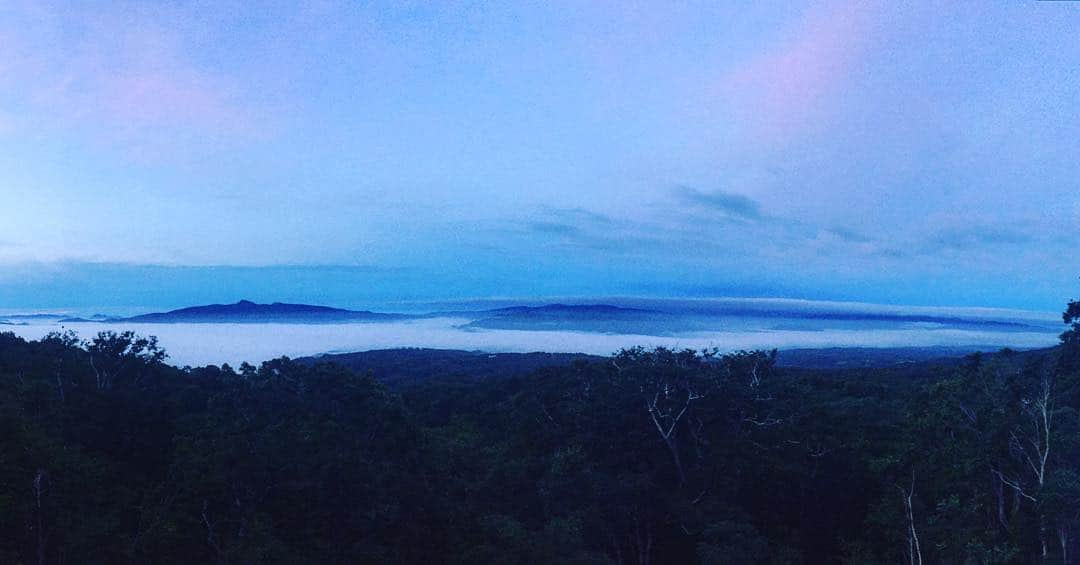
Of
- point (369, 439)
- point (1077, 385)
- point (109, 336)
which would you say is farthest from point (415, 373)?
point (1077, 385)

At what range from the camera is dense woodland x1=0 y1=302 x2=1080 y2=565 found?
13.7m

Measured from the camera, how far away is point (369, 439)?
18219mm

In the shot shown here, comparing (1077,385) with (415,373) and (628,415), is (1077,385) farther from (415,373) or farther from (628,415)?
(415,373)

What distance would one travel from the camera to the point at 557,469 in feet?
61.1

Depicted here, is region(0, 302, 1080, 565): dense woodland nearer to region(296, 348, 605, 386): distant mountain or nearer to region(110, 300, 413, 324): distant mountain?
region(296, 348, 605, 386): distant mountain

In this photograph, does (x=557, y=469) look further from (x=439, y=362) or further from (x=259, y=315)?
(x=259, y=315)

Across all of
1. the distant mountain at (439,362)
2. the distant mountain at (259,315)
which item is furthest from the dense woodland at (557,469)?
the distant mountain at (259,315)

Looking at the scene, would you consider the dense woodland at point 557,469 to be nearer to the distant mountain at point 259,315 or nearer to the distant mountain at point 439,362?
the distant mountain at point 439,362

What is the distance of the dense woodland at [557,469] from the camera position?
45.1ft

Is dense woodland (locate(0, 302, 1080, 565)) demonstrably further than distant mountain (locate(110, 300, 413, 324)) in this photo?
No

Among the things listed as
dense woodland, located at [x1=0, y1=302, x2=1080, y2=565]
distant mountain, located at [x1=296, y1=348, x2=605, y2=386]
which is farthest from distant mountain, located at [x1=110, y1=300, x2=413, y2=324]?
dense woodland, located at [x1=0, y1=302, x2=1080, y2=565]

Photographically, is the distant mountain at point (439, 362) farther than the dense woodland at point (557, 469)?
Yes

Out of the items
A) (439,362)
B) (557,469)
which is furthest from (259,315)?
(557,469)

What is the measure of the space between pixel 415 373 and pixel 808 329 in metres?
63.4
